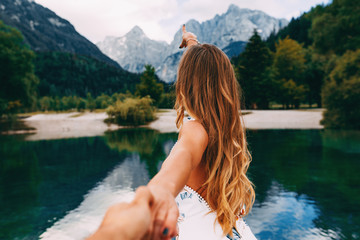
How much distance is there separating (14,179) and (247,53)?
35.8m

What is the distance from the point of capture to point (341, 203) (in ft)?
23.5

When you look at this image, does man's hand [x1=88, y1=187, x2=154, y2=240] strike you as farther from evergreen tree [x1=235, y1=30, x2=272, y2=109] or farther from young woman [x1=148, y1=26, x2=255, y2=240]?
evergreen tree [x1=235, y1=30, x2=272, y2=109]

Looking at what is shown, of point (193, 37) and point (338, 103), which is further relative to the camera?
point (338, 103)

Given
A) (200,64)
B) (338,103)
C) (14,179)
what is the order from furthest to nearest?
(338,103) → (14,179) → (200,64)

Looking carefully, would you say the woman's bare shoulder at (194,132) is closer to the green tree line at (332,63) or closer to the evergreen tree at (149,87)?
the green tree line at (332,63)

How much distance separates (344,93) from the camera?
68.9ft

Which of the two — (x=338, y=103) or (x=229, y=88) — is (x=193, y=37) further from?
(x=338, y=103)

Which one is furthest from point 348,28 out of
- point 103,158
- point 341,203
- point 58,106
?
point 58,106

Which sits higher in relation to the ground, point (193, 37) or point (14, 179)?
point (193, 37)

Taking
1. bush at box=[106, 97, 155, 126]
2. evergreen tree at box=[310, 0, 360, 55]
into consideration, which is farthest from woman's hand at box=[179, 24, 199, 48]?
bush at box=[106, 97, 155, 126]

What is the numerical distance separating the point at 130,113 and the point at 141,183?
21.4 meters

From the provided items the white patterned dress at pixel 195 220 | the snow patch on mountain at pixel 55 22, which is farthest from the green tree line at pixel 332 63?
the snow patch on mountain at pixel 55 22

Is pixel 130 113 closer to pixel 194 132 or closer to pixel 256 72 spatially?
pixel 256 72

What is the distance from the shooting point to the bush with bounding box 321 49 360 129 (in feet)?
67.6
